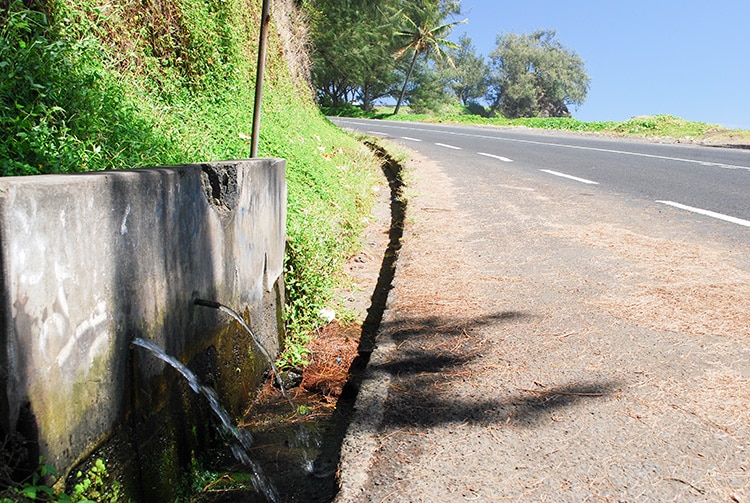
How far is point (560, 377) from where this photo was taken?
2834 mm

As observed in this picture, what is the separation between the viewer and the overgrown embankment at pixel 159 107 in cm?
356

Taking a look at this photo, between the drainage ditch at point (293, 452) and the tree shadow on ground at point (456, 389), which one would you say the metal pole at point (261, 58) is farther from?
the tree shadow on ground at point (456, 389)

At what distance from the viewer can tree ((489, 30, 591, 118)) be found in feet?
233

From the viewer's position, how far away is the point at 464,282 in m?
4.39

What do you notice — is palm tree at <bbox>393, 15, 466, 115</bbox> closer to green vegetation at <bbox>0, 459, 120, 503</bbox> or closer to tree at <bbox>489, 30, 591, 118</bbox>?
tree at <bbox>489, 30, 591, 118</bbox>

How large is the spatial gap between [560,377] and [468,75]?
8067cm

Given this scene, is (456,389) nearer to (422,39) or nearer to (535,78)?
(422,39)

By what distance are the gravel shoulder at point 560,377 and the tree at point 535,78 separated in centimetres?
6914

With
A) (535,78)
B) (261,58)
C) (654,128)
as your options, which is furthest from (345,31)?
(535,78)

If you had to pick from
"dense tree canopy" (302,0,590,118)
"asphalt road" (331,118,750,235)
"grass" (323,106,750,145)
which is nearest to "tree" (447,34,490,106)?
"dense tree canopy" (302,0,590,118)

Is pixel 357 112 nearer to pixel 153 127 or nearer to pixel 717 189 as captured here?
pixel 717 189

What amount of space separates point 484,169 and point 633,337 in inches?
316

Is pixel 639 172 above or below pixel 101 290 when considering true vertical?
below

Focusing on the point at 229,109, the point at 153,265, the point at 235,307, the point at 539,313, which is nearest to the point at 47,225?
the point at 153,265
